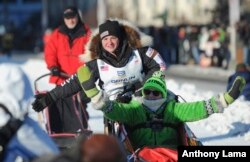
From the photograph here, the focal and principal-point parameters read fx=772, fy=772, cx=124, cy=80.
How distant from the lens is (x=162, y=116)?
231 inches

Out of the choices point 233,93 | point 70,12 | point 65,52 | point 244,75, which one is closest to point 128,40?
point 233,93

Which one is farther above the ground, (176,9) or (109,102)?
(109,102)

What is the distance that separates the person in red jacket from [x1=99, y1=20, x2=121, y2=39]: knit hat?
1503mm

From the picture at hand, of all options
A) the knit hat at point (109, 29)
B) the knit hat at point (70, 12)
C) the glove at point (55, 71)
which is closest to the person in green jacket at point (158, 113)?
the knit hat at point (109, 29)

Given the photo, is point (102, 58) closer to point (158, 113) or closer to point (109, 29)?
point (109, 29)

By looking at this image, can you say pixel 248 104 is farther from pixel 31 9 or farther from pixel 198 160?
pixel 31 9

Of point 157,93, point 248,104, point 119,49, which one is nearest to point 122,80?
point 119,49

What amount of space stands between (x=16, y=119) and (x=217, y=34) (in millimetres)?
18972

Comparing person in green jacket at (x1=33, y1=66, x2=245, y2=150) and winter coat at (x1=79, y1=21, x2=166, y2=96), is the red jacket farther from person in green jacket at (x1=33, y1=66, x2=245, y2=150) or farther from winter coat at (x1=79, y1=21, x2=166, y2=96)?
person in green jacket at (x1=33, y1=66, x2=245, y2=150)

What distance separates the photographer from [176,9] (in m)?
62.9

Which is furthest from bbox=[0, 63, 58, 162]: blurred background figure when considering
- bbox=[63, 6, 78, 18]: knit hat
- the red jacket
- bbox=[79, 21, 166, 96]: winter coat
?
the red jacket

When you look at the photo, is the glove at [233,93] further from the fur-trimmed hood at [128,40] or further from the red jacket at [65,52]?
the red jacket at [65,52]

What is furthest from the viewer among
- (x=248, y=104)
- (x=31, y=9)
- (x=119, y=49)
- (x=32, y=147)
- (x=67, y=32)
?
(x=31, y=9)

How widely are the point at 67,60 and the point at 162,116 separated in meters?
2.91
